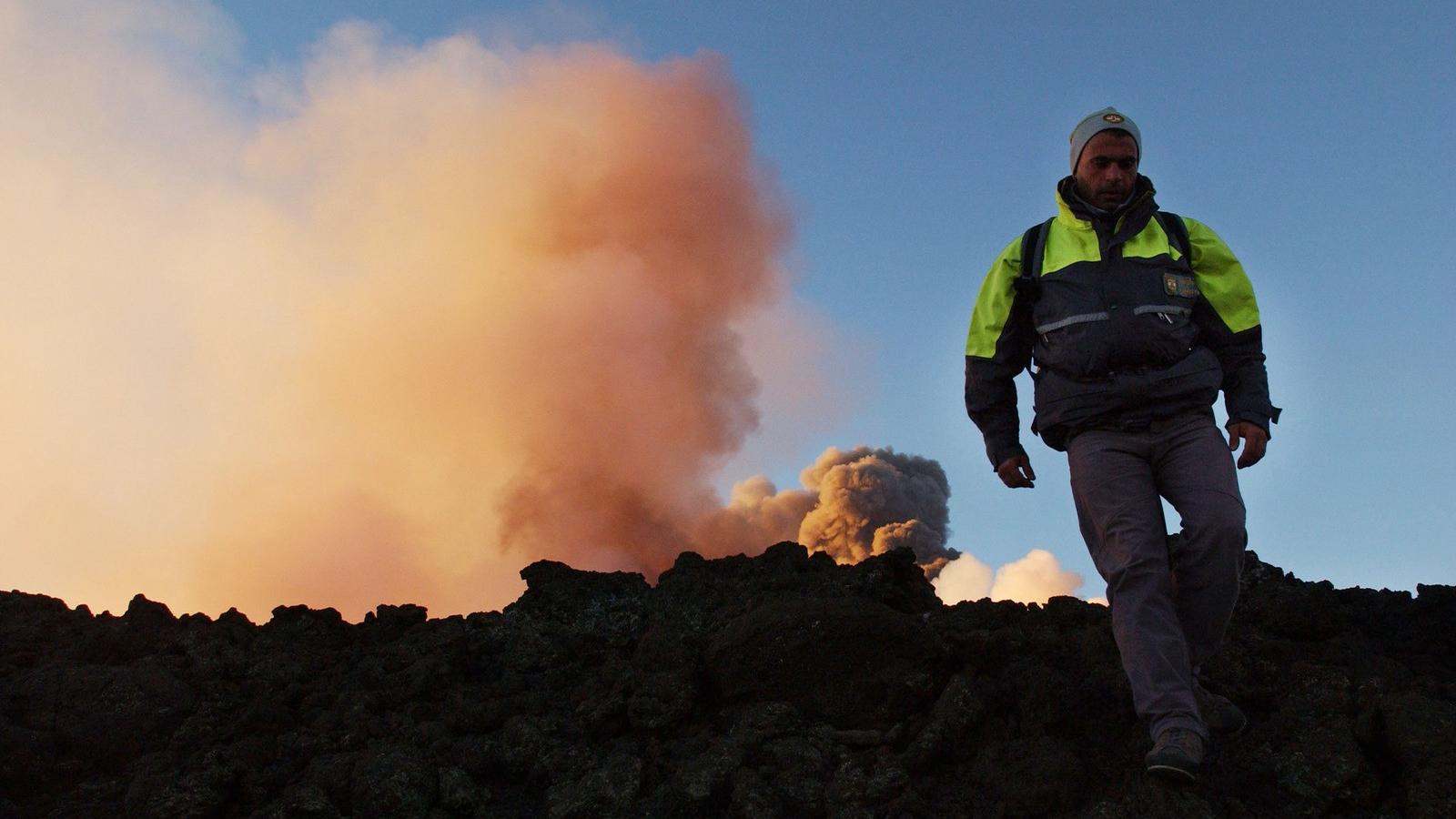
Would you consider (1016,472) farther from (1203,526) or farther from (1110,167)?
(1110,167)

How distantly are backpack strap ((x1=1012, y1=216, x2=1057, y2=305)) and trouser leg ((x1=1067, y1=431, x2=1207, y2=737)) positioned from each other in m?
0.66

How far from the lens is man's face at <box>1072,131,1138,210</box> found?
16.2ft

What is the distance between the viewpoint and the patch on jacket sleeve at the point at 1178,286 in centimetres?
485

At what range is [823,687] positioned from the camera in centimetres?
564

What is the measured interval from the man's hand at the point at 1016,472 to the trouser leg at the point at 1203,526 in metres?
0.56

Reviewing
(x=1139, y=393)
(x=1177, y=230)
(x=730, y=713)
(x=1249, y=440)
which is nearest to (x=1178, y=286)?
(x=1177, y=230)

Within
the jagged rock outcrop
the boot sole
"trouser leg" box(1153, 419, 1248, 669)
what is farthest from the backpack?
the boot sole

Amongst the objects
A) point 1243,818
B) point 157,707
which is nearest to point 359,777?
point 157,707

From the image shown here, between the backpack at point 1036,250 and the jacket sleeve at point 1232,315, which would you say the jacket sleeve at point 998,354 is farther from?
the jacket sleeve at point 1232,315

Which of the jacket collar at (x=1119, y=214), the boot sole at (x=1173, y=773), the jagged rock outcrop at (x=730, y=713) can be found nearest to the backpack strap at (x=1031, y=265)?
the jacket collar at (x=1119, y=214)

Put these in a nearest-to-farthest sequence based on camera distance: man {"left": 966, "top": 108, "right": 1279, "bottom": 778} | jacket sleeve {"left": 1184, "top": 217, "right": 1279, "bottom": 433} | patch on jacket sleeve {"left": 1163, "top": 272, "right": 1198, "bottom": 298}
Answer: man {"left": 966, "top": 108, "right": 1279, "bottom": 778} < patch on jacket sleeve {"left": 1163, "top": 272, "right": 1198, "bottom": 298} < jacket sleeve {"left": 1184, "top": 217, "right": 1279, "bottom": 433}

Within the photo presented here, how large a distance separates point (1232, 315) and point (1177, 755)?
192 cm

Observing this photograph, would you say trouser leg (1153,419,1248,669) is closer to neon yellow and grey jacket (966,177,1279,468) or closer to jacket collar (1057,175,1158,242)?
neon yellow and grey jacket (966,177,1279,468)

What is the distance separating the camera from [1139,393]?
4707 millimetres
